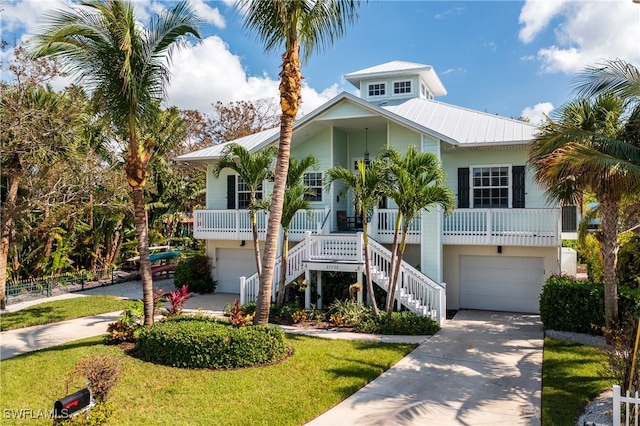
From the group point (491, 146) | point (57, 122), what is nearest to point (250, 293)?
point (57, 122)

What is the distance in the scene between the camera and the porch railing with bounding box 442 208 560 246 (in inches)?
550

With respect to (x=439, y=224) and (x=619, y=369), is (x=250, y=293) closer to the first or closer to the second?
(x=439, y=224)

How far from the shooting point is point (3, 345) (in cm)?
1112

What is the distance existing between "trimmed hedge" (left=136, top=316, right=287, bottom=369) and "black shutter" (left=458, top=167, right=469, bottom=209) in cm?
916

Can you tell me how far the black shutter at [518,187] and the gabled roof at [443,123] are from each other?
1230mm

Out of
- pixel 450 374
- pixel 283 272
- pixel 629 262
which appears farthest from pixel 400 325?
pixel 629 262

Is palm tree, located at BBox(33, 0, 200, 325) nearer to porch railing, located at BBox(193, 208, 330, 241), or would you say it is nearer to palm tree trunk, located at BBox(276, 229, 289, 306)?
palm tree trunk, located at BBox(276, 229, 289, 306)

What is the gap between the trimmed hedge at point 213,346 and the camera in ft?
29.9

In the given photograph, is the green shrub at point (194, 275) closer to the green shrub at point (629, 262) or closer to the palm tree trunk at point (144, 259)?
the palm tree trunk at point (144, 259)

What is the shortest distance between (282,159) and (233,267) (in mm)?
10634

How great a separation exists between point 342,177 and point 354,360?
4.87 metres

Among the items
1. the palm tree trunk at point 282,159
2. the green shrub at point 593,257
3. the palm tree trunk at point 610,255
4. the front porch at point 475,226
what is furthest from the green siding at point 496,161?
the palm tree trunk at point 282,159

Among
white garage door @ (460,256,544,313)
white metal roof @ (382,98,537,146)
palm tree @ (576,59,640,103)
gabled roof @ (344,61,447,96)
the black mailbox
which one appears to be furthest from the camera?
gabled roof @ (344,61,447,96)

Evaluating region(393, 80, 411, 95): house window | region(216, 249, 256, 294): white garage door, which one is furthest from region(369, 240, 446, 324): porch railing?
region(393, 80, 411, 95): house window
